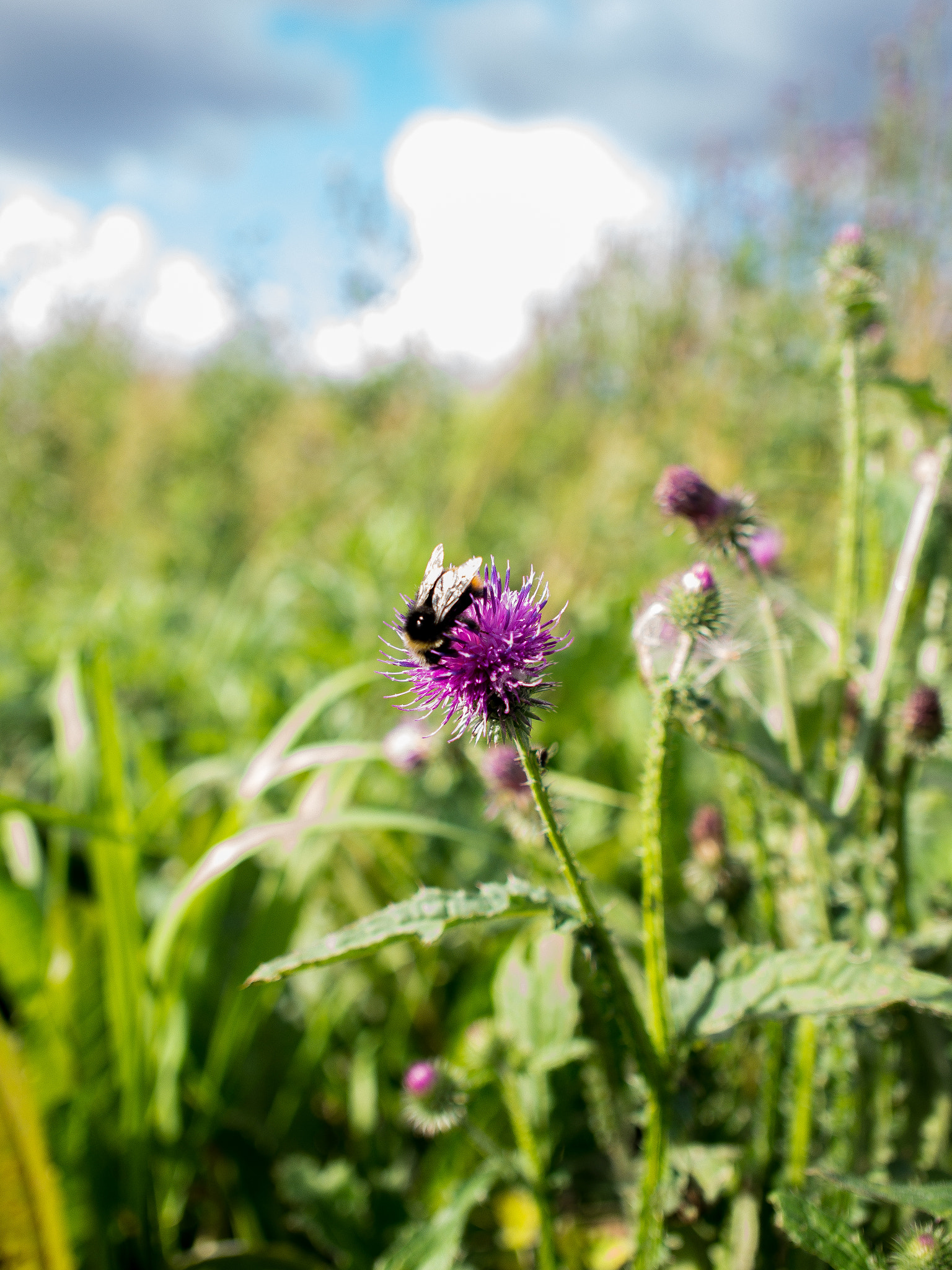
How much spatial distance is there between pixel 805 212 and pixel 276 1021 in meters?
5.04

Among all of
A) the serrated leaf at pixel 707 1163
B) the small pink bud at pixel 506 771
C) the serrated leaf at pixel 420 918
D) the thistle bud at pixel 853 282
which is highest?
the thistle bud at pixel 853 282

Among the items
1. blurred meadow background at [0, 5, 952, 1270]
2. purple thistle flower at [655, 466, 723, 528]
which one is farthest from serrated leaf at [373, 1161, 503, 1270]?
purple thistle flower at [655, 466, 723, 528]

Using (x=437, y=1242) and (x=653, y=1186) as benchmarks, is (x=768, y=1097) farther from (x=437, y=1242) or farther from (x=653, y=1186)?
(x=437, y=1242)

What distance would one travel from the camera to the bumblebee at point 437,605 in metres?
0.79

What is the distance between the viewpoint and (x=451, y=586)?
0.79 m

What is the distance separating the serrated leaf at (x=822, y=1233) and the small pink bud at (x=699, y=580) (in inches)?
26.1

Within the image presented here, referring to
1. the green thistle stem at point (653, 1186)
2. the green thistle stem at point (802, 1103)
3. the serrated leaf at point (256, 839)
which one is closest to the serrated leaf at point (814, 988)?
the green thistle stem at point (653, 1186)

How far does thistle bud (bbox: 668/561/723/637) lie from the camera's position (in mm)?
982

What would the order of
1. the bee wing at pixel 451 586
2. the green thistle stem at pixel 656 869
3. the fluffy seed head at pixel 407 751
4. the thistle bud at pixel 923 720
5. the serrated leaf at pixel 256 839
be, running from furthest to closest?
the fluffy seed head at pixel 407 751
the serrated leaf at pixel 256 839
the thistle bud at pixel 923 720
the green thistle stem at pixel 656 869
the bee wing at pixel 451 586

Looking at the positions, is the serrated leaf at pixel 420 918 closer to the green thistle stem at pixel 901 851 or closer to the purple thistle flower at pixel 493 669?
the purple thistle flower at pixel 493 669

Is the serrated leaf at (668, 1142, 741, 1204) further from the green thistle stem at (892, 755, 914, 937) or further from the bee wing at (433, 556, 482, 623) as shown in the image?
the bee wing at (433, 556, 482, 623)

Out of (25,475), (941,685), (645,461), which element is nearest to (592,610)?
(941,685)

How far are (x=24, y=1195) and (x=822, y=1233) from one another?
1.10 metres

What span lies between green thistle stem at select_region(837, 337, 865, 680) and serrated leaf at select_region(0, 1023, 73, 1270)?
4.54ft
